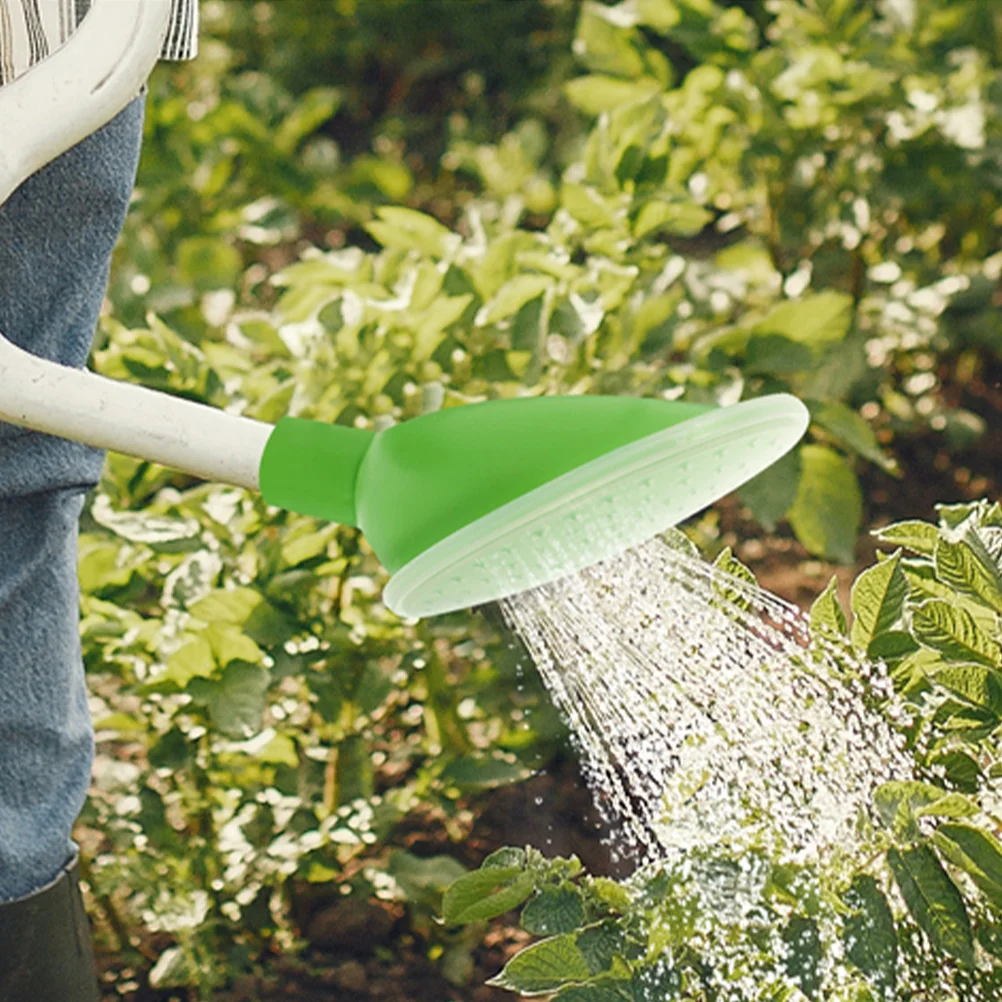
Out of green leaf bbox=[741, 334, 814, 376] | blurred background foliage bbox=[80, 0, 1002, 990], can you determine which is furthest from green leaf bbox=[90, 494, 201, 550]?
green leaf bbox=[741, 334, 814, 376]

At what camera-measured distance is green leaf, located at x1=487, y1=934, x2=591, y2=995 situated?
1109 mm

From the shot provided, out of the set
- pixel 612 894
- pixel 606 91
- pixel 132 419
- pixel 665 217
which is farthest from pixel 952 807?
pixel 606 91

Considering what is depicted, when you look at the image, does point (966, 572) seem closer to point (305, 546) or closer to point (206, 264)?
point (305, 546)

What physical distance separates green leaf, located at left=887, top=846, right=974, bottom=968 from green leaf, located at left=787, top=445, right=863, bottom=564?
2.68 feet

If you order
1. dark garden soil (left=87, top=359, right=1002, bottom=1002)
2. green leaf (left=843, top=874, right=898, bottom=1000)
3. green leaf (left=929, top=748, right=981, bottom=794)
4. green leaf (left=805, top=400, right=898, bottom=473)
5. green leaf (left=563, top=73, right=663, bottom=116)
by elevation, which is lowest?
dark garden soil (left=87, top=359, right=1002, bottom=1002)

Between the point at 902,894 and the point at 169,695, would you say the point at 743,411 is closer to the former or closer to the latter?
the point at 902,894

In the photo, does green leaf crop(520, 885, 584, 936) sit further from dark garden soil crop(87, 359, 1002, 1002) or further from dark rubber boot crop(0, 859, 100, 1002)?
dark garden soil crop(87, 359, 1002, 1002)

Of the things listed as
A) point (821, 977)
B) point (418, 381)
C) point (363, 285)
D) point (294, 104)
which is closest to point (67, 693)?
point (821, 977)

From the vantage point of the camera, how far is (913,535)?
1243 millimetres

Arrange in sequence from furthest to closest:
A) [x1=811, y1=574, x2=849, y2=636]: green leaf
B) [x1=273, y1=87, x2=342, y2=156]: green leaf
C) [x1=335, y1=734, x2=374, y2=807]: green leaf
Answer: [x1=273, y1=87, x2=342, y2=156]: green leaf, [x1=335, y1=734, x2=374, y2=807]: green leaf, [x1=811, y1=574, x2=849, y2=636]: green leaf

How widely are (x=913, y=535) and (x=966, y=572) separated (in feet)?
0.30

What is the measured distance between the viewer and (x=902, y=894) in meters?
1.08

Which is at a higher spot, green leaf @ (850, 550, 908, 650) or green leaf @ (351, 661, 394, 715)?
green leaf @ (850, 550, 908, 650)

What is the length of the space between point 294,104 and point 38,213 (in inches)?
114
